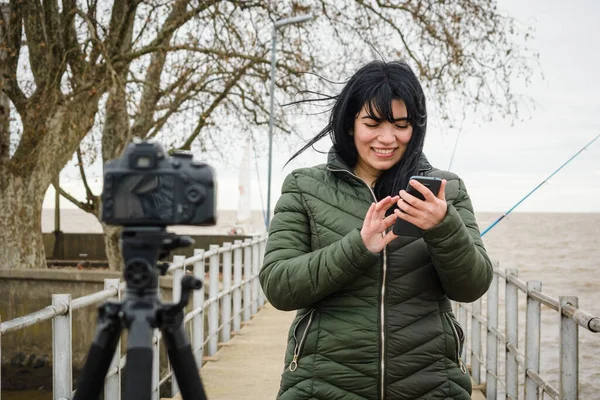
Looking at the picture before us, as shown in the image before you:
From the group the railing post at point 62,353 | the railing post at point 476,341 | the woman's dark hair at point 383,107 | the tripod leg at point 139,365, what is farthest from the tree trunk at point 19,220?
the tripod leg at point 139,365

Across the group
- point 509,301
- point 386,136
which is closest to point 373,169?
point 386,136

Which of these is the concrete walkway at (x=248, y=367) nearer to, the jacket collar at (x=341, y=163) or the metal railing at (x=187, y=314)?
the metal railing at (x=187, y=314)

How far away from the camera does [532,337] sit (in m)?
4.46

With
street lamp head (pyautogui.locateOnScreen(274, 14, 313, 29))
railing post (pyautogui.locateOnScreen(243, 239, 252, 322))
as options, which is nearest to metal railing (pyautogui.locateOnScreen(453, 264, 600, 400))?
railing post (pyautogui.locateOnScreen(243, 239, 252, 322))

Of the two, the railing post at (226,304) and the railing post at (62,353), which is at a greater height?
the railing post at (62,353)

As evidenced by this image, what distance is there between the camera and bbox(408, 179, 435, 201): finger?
1.95 m

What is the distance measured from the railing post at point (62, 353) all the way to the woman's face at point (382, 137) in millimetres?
1424

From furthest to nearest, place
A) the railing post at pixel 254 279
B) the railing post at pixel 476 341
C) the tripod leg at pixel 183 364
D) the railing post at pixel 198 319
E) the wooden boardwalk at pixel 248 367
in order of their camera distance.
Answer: the railing post at pixel 254 279, the railing post at pixel 198 319, the railing post at pixel 476 341, the wooden boardwalk at pixel 248 367, the tripod leg at pixel 183 364

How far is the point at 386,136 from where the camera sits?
223 centimetres

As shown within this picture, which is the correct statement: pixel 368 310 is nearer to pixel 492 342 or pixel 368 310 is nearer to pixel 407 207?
pixel 407 207

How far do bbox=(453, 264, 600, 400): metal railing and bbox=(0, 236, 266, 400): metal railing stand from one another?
1.66m

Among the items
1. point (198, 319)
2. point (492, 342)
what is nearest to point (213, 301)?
point (198, 319)

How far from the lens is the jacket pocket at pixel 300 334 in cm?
223

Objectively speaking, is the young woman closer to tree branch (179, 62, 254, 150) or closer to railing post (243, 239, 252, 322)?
railing post (243, 239, 252, 322)
